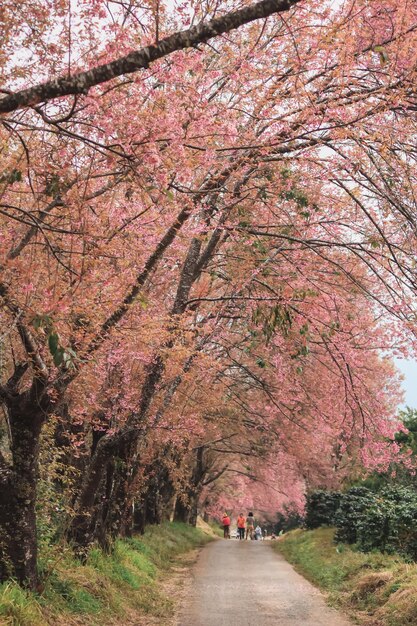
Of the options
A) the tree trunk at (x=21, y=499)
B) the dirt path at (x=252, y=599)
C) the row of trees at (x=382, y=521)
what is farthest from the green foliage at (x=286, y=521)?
the tree trunk at (x=21, y=499)

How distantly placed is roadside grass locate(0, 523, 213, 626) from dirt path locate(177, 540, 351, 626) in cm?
62

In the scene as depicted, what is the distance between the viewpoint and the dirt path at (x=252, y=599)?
29.6 ft

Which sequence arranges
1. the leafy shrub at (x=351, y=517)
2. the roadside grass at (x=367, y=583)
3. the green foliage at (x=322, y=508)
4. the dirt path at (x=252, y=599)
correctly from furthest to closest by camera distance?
the green foliage at (x=322, y=508)
the leafy shrub at (x=351, y=517)
the dirt path at (x=252, y=599)
the roadside grass at (x=367, y=583)

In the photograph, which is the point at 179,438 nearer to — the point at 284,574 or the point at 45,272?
the point at 284,574

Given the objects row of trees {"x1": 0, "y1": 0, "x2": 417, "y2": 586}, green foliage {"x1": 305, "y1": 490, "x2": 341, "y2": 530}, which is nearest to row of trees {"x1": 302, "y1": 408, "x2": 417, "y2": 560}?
row of trees {"x1": 0, "y1": 0, "x2": 417, "y2": 586}

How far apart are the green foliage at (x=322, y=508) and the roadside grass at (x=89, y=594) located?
12.2 meters

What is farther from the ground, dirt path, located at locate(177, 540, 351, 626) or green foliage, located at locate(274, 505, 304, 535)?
green foliage, located at locate(274, 505, 304, 535)

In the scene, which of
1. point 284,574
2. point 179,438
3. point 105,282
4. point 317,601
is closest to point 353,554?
point 284,574

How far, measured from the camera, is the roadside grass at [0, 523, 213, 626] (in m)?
6.38

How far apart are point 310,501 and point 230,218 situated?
1758 cm

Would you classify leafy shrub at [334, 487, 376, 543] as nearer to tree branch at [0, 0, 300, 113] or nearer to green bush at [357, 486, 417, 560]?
green bush at [357, 486, 417, 560]

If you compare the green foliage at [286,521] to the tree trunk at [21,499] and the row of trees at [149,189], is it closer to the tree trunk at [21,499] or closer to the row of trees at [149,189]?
the row of trees at [149,189]

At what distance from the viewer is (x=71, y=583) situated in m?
8.27

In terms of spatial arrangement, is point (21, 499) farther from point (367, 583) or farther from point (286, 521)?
point (286, 521)
